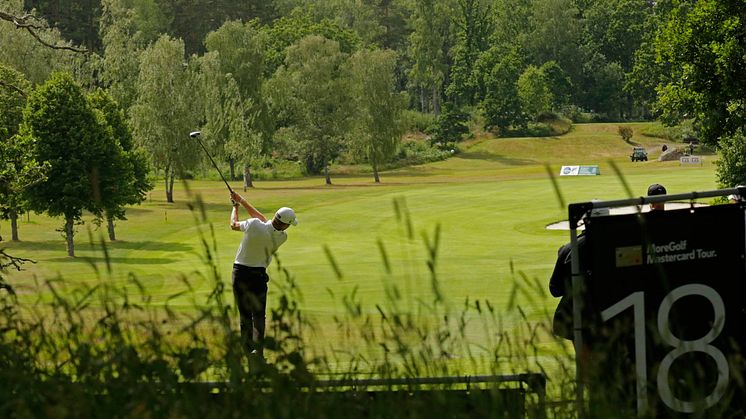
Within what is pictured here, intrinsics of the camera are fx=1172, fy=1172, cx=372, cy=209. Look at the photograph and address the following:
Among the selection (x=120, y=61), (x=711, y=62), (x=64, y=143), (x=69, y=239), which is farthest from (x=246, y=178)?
(x=711, y=62)

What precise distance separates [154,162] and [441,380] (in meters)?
70.6

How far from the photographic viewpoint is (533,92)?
116 meters

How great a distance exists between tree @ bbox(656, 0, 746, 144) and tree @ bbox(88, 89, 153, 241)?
2166 centimetres

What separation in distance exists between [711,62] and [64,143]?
106 ft

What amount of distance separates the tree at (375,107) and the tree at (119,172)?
26.9m

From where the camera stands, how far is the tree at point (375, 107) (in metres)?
86.7

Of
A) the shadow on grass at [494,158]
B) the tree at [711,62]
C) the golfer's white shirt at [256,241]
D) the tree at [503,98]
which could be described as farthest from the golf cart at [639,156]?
the golfer's white shirt at [256,241]

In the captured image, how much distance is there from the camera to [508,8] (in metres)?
140

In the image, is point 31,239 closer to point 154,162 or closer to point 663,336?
point 154,162

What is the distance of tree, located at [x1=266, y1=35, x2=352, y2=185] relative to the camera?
88.8 m

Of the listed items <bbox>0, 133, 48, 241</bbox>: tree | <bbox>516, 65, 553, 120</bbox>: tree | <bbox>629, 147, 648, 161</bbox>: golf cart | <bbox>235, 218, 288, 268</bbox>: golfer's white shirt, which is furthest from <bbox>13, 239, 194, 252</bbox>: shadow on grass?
<bbox>516, 65, 553, 120</bbox>: tree

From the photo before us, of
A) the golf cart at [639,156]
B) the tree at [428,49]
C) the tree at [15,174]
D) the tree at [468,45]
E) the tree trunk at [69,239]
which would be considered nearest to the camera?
the tree at [15,174]

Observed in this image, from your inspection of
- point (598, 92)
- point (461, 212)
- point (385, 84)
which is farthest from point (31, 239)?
point (598, 92)

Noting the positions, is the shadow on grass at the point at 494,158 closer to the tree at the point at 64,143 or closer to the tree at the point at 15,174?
the tree at the point at 64,143
